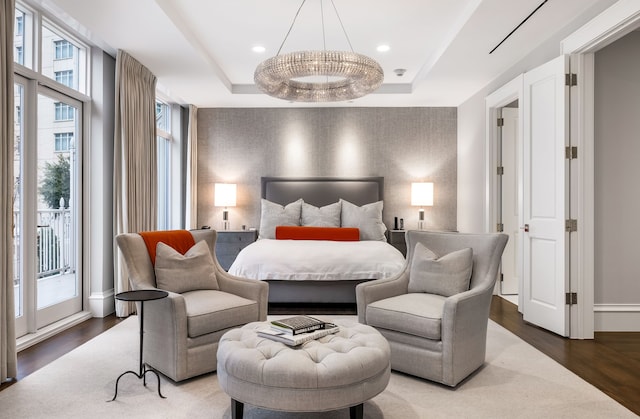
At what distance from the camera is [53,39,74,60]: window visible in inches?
149

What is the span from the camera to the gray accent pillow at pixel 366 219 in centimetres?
555

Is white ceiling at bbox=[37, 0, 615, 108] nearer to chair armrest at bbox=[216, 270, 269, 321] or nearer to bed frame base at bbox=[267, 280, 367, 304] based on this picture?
chair armrest at bbox=[216, 270, 269, 321]

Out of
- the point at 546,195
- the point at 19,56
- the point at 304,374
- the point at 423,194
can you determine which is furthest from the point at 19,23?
the point at 423,194

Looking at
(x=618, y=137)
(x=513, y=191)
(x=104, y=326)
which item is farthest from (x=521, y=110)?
(x=104, y=326)

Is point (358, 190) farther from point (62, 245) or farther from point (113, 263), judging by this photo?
point (62, 245)

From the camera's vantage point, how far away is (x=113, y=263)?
4309 mm

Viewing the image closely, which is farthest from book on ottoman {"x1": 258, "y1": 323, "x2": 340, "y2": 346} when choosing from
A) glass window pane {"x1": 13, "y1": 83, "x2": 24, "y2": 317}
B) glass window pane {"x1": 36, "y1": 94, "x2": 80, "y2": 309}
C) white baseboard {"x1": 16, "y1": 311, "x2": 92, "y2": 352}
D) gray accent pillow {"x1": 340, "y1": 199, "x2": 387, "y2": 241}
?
gray accent pillow {"x1": 340, "y1": 199, "x2": 387, "y2": 241}

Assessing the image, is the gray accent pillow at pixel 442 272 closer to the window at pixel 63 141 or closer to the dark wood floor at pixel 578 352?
the dark wood floor at pixel 578 352

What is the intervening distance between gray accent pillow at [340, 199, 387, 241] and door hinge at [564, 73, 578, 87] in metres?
2.77

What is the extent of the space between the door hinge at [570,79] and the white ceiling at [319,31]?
1.36 ft

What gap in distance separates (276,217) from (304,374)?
13.2 ft

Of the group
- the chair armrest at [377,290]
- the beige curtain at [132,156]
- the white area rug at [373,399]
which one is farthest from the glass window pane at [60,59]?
the chair armrest at [377,290]

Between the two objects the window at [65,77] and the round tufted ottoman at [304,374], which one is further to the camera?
the window at [65,77]

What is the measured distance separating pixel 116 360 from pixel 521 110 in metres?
4.08
